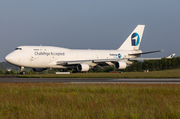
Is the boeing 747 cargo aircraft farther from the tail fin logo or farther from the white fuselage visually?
the tail fin logo

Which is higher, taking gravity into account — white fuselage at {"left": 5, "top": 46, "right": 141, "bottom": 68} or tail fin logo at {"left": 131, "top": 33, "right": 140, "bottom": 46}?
tail fin logo at {"left": 131, "top": 33, "right": 140, "bottom": 46}

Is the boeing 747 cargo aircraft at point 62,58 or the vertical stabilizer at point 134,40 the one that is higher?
the vertical stabilizer at point 134,40

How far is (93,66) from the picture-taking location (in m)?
44.3

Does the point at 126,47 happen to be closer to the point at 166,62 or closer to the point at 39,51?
the point at 39,51

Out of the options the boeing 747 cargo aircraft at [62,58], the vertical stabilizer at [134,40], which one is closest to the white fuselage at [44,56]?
the boeing 747 cargo aircraft at [62,58]

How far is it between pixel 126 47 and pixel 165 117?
47.5 m

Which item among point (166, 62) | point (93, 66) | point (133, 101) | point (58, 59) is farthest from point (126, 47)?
point (133, 101)

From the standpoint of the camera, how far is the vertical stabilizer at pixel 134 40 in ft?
178

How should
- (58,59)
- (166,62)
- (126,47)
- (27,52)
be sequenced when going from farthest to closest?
(166,62), (126,47), (58,59), (27,52)

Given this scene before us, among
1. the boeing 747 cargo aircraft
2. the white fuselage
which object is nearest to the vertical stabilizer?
the boeing 747 cargo aircraft

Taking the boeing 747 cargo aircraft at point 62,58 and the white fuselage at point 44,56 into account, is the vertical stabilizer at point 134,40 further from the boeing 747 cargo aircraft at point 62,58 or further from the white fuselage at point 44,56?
the white fuselage at point 44,56

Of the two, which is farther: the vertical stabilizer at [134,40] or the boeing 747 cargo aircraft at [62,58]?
the vertical stabilizer at [134,40]

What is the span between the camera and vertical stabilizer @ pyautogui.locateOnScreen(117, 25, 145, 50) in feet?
178

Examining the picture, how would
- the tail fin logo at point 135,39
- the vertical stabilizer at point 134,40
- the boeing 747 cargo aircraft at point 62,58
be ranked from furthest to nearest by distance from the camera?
the tail fin logo at point 135,39 → the vertical stabilizer at point 134,40 → the boeing 747 cargo aircraft at point 62,58
